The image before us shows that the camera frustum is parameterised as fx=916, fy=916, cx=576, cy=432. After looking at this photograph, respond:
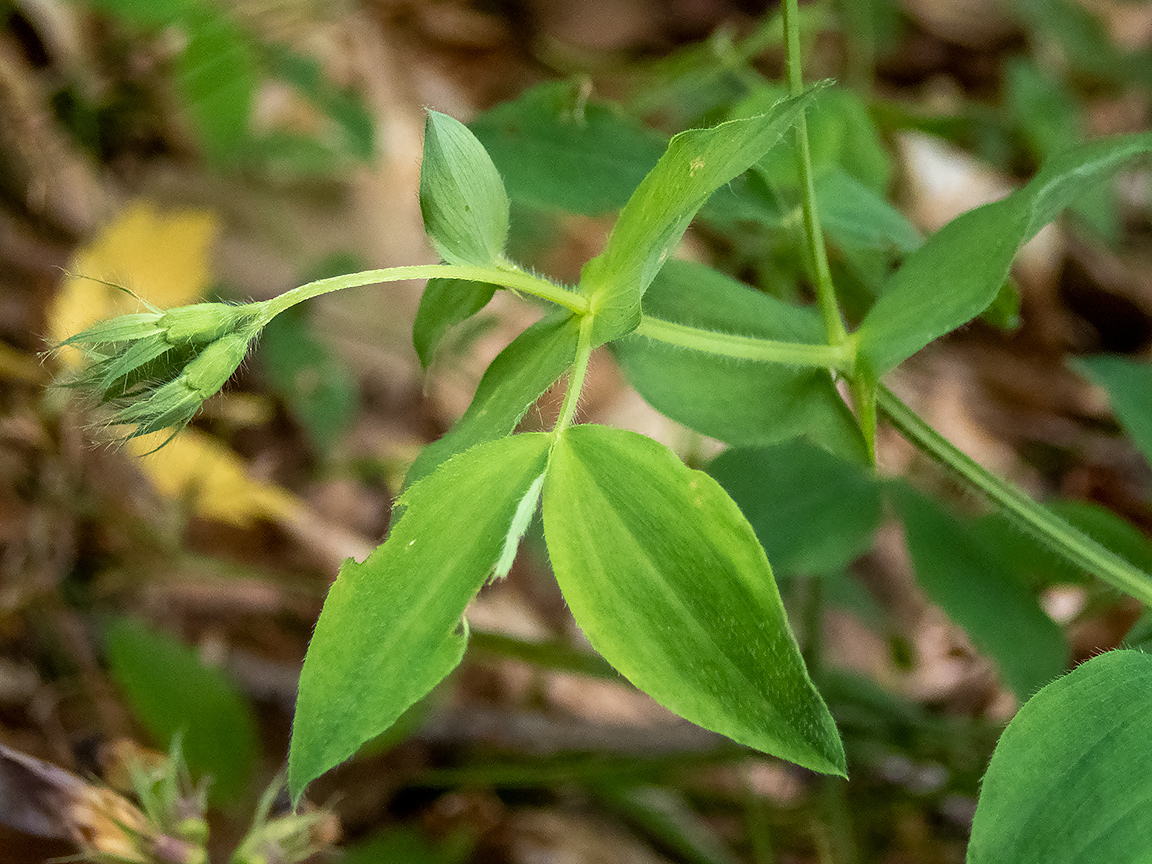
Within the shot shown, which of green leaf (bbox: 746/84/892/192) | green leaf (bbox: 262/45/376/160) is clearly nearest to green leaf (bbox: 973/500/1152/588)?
green leaf (bbox: 746/84/892/192)

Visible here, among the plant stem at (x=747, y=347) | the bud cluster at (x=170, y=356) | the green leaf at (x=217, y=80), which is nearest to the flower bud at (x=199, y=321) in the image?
the bud cluster at (x=170, y=356)

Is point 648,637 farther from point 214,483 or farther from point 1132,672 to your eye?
point 214,483

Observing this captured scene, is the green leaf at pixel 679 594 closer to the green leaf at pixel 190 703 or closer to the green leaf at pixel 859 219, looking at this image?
the green leaf at pixel 859 219

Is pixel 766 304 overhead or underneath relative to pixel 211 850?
overhead

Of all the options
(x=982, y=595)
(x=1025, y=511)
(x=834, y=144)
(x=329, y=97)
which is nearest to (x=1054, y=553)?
(x=982, y=595)

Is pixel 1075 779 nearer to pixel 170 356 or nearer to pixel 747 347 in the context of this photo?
pixel 747 347

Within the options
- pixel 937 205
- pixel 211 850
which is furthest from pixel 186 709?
pixel 937 205
